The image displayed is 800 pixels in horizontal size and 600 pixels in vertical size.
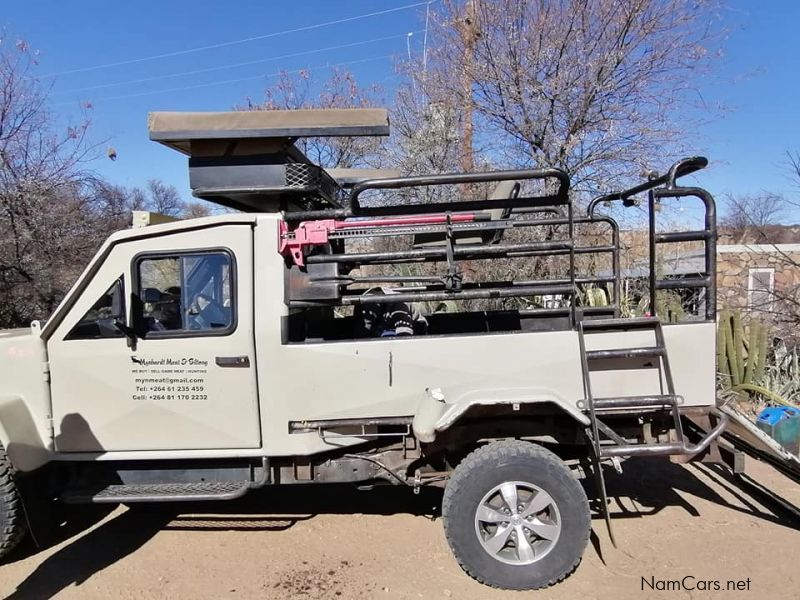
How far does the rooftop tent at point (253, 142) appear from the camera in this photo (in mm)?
3328

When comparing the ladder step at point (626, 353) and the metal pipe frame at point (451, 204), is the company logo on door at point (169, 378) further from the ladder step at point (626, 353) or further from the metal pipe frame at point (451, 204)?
the ladder step at point (626, 353)

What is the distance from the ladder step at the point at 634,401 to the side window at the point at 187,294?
7.54 feet

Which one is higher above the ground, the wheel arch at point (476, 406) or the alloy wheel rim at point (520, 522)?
the wheel arch at point (476, 406)

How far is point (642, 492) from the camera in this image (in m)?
4.54

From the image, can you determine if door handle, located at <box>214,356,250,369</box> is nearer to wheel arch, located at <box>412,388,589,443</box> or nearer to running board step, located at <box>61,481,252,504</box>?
running board step, located at <box>61,481,252,504</box>

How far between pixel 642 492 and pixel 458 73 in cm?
841

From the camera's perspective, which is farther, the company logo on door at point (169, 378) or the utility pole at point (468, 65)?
the utility pole at point (468, 65)

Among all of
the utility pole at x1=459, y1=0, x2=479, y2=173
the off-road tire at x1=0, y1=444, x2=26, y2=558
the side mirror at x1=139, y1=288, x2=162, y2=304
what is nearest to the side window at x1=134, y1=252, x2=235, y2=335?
the side mirror at x1=139, y1=288, x2=162, y2=304

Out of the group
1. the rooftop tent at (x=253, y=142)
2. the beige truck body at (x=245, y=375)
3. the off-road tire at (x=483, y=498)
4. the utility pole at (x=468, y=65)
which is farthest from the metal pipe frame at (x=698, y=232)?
the utility pole at (x=468, y=65)

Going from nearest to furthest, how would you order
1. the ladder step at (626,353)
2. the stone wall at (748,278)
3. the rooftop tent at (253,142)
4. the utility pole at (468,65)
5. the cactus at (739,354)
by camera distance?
the ladder step at (626,353) < the rooftop tent at (253,142) < the cactus at (739,354) < the stone wall at (748,278) < the utility pole at (468,65)

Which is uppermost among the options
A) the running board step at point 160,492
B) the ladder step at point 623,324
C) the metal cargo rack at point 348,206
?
the metal cargo rack at point 348,206

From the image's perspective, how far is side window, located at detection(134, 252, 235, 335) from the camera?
3484 millimetres
